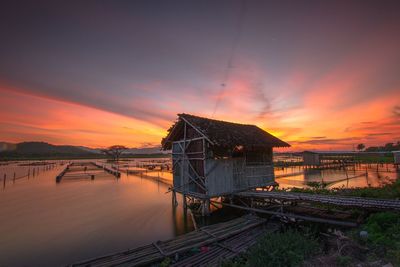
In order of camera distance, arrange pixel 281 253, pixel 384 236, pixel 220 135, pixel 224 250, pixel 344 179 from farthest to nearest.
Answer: pixel 344 179
pixel 220 135
pixel 224 250
pixel 384 236
pixel 281 253

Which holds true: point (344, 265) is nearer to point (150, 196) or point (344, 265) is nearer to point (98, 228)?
point (98, 228)

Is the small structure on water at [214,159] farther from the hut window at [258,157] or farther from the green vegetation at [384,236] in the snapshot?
the green vegetation at [384,236]

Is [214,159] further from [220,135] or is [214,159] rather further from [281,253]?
[281,253]

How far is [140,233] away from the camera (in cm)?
1387

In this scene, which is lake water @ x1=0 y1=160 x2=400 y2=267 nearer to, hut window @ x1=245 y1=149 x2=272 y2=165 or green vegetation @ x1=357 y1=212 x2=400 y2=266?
hut window @ x1=245 y1=149 x2=272 y2=165

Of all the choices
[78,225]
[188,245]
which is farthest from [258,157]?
[78,225]

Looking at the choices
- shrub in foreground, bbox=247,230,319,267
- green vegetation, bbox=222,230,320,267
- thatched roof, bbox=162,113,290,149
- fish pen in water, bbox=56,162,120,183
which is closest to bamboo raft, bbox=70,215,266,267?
green vegetation, bbox=222,230,320,267

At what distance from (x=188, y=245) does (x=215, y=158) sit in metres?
7.10

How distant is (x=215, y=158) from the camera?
50.3 ft

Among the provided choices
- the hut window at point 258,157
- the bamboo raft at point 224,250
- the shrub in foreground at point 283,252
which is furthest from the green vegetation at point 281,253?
the hut window at point 258,157

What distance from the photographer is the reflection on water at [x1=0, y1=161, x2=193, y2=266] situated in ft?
37.4

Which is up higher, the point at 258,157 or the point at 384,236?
the point at 258,157

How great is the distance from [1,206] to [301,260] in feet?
89.1

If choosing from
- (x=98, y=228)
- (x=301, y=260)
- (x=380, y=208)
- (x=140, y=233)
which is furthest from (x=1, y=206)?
(x=380, y=208)
